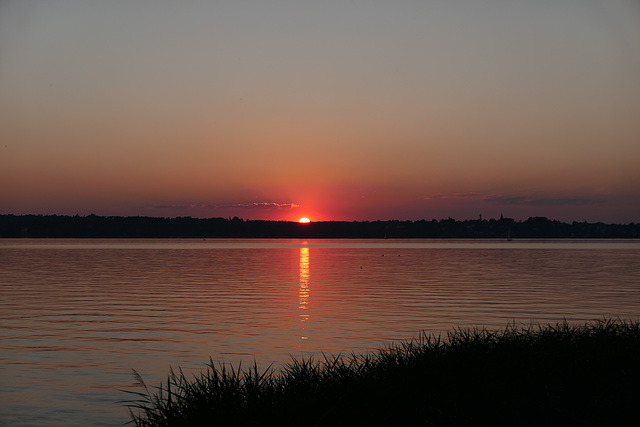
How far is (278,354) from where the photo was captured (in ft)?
85.3

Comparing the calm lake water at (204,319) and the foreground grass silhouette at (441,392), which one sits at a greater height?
the foreground grass silhouette at (441,392)

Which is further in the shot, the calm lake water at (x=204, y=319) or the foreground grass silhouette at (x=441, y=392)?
the calm lake water at (x=204, y=319)

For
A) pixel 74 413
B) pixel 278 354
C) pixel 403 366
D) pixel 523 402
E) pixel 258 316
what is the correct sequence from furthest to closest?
pixel 258 316 → pixel 278 354 → pixel 74 413 → pixel 403 366 → pixel 523 402

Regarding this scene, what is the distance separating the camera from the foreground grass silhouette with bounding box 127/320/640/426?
40.4 ft

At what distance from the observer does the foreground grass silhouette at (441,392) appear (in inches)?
485

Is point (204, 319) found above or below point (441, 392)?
below

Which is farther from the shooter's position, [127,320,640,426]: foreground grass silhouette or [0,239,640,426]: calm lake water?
[0,239,640,426]: calm lake water

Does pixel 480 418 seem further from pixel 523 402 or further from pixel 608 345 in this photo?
pixel 608 345

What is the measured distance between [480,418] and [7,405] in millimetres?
12684

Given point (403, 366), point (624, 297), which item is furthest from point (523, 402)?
point (624, 297)

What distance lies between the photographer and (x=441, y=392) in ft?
45.8

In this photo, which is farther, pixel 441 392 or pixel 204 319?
pixel 204 319

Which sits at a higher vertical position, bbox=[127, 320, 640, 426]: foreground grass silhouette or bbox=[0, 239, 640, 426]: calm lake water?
bbox=[127, 320, 640, 426]: foreground grass silhouette

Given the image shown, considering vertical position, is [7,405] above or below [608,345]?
below
